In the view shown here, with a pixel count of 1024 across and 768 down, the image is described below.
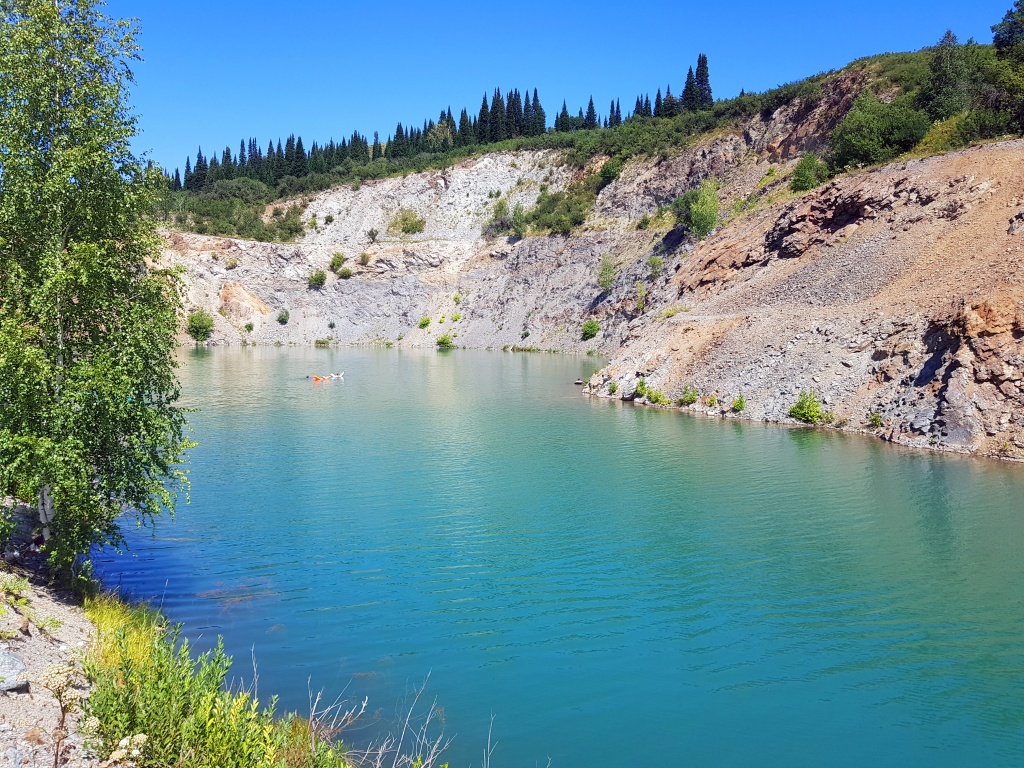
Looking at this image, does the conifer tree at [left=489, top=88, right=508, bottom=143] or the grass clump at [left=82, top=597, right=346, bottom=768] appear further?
the conifer tree at [left=489, top=88, right=508, bottom=143]

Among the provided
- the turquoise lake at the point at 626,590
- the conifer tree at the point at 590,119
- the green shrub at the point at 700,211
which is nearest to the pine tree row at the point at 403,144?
the conifer tree at the point at 590,119

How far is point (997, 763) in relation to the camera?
9023mm

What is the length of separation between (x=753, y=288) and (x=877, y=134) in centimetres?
Result: 1452

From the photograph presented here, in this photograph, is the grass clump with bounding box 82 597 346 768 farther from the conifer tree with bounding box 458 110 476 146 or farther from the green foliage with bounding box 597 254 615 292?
the conifer tree with bounding box 458 110 476 146

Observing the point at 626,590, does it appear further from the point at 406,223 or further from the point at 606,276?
the point at 406,223

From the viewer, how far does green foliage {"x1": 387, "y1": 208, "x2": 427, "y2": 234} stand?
10525 centimetres

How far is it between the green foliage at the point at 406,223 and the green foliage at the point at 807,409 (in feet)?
261

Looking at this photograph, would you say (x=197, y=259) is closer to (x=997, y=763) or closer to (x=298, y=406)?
(x=298, y=406)

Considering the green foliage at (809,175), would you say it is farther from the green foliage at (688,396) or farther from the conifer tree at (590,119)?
the conifer tree at (590,119)

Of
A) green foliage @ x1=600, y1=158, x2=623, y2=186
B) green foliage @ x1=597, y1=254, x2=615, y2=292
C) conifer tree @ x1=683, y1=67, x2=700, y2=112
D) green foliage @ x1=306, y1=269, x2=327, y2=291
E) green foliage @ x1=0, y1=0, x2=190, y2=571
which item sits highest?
conifer tree @ x1=683, y1=67, x2=700, y2=112

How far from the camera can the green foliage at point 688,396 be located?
123 ft

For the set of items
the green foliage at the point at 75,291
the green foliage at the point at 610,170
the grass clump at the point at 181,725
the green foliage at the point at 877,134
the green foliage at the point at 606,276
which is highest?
the green foliage at the point at 610,170

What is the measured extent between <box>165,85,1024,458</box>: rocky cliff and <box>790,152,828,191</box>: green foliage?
2.38m

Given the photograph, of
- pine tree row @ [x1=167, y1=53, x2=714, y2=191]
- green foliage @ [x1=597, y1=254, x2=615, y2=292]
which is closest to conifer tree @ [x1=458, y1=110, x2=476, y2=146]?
pine tree row @ [x1=167, y1=53, x2=714, y2=191]
